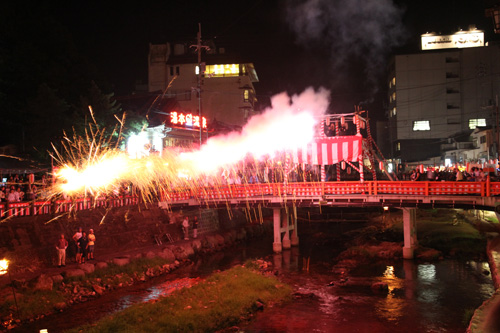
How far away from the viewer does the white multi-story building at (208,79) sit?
208ft

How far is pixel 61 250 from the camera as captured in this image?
866 inches

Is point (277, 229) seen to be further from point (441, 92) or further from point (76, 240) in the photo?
point (441, 92)

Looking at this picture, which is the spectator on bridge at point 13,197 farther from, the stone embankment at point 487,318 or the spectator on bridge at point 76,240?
the stone embankment at point 487,318

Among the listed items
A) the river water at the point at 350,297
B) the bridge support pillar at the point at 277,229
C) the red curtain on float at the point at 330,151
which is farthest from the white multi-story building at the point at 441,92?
the river water at the point at 350,297

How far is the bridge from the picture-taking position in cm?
2336

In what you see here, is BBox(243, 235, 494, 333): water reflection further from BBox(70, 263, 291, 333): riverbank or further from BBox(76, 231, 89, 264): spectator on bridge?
BBox(76, 231, 89, 264): spectator on bridge

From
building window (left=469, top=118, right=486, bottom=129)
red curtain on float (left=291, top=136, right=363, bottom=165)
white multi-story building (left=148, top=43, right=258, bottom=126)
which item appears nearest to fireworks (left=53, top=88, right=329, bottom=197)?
red curtain on float (left=291, top=136, right=363, bottom=165)

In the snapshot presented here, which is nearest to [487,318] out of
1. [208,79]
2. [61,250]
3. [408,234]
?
[408,234]

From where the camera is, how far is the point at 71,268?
21.5 m

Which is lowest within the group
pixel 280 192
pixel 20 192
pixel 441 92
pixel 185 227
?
pixel 185 227

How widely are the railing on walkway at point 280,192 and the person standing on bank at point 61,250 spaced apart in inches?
105

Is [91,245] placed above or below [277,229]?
above

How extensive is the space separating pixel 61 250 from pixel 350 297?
15449 millimetres

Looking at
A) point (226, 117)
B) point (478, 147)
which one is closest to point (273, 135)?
point (478, 147)
